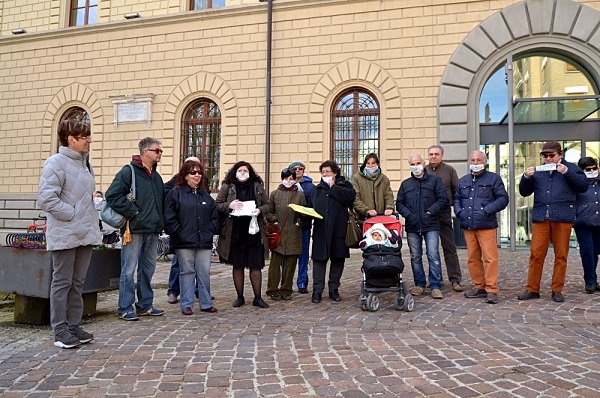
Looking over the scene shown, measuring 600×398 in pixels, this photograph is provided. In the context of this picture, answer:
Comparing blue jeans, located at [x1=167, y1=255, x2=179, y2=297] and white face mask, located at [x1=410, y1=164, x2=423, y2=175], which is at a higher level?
white face mask, located at [x1=410, y1=164, x2=423, y2=175]

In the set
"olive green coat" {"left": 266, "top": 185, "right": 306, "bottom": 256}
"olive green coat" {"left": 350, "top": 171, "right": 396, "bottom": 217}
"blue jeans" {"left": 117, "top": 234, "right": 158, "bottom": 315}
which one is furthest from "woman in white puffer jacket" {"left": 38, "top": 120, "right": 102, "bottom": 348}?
"olive green coat" {"left": 350, "top": 171, "right": 396, "bottom": 217}

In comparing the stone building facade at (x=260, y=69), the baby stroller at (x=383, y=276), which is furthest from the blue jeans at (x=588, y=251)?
the stone building facade at (x=260, y=69)

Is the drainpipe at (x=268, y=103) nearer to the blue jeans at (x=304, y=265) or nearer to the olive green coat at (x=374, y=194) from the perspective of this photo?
the blue jeans at (x=304, y=265)

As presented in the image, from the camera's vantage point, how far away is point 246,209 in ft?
19.1

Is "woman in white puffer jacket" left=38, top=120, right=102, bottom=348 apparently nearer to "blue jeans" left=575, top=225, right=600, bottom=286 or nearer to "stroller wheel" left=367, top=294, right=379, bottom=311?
"stroller wheel" left=367, top=294, right=379, bottom=311

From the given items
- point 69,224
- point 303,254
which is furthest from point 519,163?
point 69,224

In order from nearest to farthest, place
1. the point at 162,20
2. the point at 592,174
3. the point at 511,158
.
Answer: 1. the point at 592,174
2. the point at 511,158
3. the point at 162,20

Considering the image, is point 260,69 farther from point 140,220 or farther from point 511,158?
point 140,220

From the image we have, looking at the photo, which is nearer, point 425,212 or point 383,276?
point 383,276

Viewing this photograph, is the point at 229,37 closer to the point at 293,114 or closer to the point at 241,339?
the point at 293,114

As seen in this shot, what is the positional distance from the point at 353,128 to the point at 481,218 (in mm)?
7872

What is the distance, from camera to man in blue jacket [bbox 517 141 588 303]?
236 inches

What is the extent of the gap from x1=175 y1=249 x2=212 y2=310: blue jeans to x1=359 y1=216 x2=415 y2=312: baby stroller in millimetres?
1920

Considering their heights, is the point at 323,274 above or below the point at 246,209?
below
